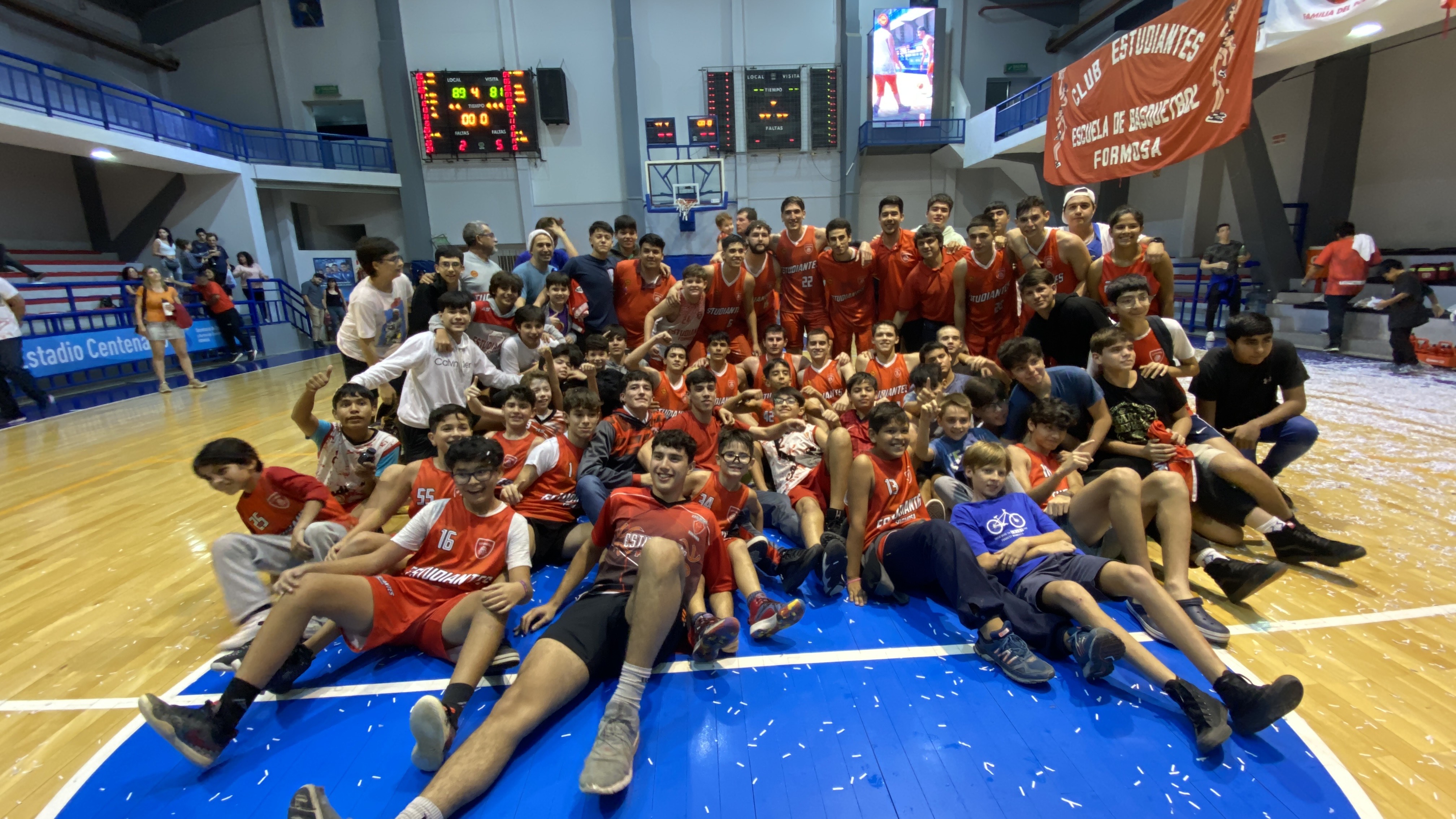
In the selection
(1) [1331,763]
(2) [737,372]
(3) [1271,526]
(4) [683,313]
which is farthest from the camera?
(4) [683,313]

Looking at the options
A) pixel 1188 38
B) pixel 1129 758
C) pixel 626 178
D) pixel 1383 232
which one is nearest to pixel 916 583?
pixel 1129 758

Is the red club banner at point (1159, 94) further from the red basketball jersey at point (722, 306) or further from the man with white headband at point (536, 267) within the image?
the man with white headband at point (536, 267)

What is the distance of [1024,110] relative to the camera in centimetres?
1326

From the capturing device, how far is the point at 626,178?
16.5 metres

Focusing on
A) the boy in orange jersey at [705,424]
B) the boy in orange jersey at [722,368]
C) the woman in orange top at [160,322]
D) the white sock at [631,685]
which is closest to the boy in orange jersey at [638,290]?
the boy in orange jersey at [722,368]

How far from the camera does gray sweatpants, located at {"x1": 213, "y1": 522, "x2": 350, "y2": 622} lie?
2.86 meters

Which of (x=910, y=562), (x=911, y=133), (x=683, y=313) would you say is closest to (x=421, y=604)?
(x=910, y=562)

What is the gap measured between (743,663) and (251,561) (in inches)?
93.5

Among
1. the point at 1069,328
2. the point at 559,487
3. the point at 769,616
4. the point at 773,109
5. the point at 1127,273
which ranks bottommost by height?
the point at 769,616

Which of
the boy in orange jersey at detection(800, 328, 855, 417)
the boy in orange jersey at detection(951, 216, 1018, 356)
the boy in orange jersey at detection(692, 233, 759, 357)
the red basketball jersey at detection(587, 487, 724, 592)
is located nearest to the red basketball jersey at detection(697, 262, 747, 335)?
the boy in orange jersey at detection(692, 233, 759, 357)

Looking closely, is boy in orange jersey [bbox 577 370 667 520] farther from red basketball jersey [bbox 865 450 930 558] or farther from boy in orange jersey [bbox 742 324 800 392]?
red basketball jersey [bbox 865 450 930 558]

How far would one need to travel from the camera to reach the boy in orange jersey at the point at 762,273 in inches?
213

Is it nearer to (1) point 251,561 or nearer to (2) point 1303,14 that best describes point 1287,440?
(1) point 251,561

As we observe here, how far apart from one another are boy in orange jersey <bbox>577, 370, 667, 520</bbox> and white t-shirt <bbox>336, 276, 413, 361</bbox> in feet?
5.84
